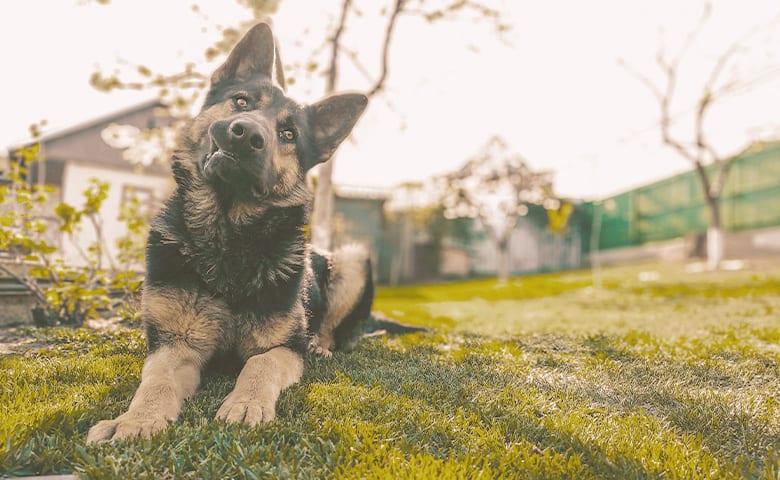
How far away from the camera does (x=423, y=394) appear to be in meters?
2.70

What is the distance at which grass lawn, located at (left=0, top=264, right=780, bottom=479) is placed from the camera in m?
1.83

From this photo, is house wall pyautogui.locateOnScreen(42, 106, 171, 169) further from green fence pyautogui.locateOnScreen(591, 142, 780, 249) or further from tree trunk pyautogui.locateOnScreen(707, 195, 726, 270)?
green fence pyautogui.locateOnScreen(591, 142, 780, 249)

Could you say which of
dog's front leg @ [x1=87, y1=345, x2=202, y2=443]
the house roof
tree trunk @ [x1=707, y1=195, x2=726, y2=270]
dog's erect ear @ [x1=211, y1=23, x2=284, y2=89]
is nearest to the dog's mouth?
dog's erect ear @ [x1=211, y1=23, x2=284, y2=89]

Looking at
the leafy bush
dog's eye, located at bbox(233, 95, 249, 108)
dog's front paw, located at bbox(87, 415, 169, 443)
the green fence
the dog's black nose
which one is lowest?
dog's front paw, located at bbox(87, 415, 169, 443)

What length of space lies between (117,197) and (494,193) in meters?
14.5

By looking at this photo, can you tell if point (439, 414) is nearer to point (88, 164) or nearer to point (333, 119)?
point (333, 119)

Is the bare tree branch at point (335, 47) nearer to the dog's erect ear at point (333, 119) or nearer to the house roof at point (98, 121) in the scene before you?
the dog's erect ear at point (333, 119)

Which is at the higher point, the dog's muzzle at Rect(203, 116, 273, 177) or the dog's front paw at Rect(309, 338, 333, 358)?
the dog's muzzle at Rect(203, 116, 273, 177)

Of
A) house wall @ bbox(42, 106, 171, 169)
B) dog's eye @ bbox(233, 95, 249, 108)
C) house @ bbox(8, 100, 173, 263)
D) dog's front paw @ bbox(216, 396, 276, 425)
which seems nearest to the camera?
dog's front paw @ bbox(216, 396, 276, 425)

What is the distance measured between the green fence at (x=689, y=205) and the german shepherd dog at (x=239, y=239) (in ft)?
58.5

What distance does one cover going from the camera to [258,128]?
266 cm

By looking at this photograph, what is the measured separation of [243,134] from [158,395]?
1249 millimetres

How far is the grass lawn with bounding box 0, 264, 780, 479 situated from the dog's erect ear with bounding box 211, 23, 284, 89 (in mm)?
1790

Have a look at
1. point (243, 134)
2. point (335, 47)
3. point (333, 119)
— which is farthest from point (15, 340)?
point (335, 47)
